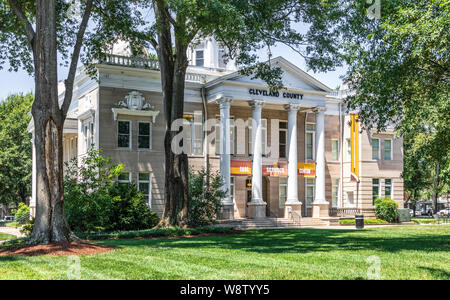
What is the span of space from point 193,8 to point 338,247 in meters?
8.79

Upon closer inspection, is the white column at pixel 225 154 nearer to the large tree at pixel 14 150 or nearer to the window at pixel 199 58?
the window at pixel 199 58

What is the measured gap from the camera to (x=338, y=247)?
53.7 ft

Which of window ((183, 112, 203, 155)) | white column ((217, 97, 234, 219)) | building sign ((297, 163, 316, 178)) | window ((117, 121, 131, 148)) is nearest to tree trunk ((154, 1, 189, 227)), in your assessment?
white column ((217, 97, 234, 219))

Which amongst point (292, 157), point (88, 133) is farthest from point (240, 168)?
point (88, 133)

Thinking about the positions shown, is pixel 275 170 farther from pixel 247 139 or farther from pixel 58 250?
pixel 58 250

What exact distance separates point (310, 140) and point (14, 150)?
91.2 ft

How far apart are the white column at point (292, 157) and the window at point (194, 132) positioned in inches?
241

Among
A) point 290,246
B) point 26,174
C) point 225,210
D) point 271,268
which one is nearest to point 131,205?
point 225,210

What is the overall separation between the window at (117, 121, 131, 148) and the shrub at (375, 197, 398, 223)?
64.1 feet

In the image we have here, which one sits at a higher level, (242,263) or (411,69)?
(411,69)

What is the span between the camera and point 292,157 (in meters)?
35.0

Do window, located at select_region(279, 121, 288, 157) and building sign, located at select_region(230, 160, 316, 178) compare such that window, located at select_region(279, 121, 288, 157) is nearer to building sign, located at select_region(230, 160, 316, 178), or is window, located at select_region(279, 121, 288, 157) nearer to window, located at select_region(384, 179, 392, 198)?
building sign, located at select_region(230, 160, 316, 178)

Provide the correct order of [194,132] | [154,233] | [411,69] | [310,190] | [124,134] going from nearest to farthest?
[411,69] → [154,233] → [124,134] → [194,132] → [310,190]
